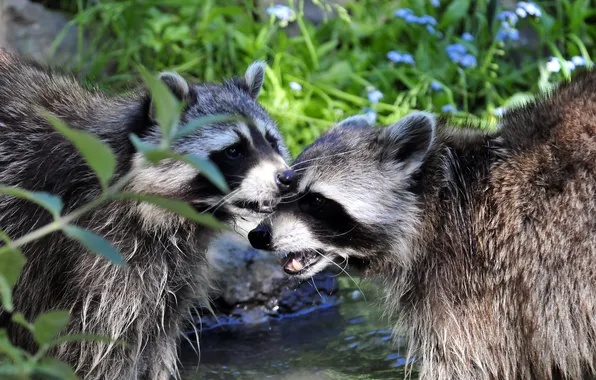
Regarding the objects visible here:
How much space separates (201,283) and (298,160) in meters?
0.72

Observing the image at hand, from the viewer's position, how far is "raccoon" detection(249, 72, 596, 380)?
3.04 meters

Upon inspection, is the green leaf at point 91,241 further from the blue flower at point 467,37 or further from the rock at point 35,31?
the blue flower at point 467,37

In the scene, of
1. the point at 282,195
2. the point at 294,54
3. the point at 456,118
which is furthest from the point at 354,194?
the point at 294,54

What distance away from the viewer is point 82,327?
3.36m

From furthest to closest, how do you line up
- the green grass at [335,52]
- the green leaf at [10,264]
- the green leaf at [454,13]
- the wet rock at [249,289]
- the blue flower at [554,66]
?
the green leaf at [454,13] < the green grass at [335,52] < the blue flower at [554,66] < the wet rock at [249,289] < the green leaf at [10,264]

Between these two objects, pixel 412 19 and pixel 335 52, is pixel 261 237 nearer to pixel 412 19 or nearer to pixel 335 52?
pixel 412 19

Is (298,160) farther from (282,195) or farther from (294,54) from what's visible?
(294,54)

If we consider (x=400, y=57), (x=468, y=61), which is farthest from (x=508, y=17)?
(x=400, y=57)

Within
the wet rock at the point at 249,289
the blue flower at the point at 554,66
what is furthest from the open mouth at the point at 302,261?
the blue flower at the point at 554,66

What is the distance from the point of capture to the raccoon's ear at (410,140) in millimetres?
3305

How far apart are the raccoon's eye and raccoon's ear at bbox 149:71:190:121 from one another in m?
0.28

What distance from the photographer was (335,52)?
683 centimetres

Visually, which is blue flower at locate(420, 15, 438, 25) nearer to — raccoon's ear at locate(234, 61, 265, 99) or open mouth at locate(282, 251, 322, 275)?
raccoon's ear at locate(234, 61, 265, 99)

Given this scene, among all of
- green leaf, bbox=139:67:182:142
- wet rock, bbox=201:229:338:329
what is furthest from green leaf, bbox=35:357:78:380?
wet rock, bbox=201:229:338:329
